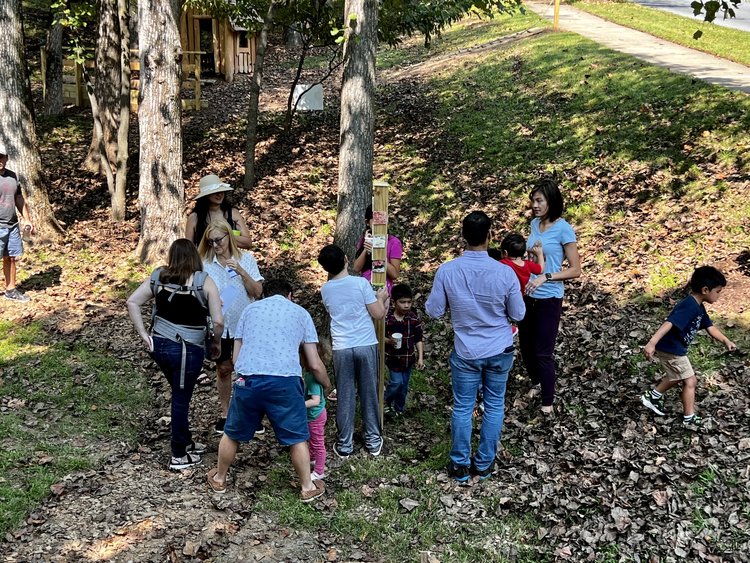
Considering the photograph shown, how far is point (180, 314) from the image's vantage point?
5.50 meters

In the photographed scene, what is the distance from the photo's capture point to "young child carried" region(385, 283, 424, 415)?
665 cm

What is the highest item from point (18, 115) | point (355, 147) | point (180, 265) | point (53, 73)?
point (53, 73)

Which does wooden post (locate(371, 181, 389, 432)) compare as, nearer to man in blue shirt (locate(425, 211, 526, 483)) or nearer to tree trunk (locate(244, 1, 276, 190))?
man in blue shirt (locate(425, 211, 526, 483))

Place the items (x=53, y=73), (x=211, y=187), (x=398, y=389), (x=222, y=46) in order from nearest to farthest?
(x=211, y=187) < (x=398, y=389) < (x=53, y=73) < (x=222, y=46)

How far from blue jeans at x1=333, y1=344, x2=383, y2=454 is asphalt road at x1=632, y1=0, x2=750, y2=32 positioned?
20.1 metres

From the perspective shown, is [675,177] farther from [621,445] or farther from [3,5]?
[3,5]

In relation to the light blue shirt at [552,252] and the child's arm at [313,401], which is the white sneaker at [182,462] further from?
the light blue shirt at [552,252]

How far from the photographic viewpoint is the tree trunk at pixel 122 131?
11711 millimetres

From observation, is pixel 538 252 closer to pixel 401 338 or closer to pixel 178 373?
pixel 401 338

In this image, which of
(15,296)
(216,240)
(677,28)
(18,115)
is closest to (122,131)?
(18,115)

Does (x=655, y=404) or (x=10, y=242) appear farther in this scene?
(x=10, y=242)

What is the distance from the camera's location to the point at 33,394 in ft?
23.8

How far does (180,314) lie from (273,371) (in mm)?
985

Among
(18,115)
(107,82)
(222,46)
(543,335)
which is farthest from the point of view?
(222,46)
